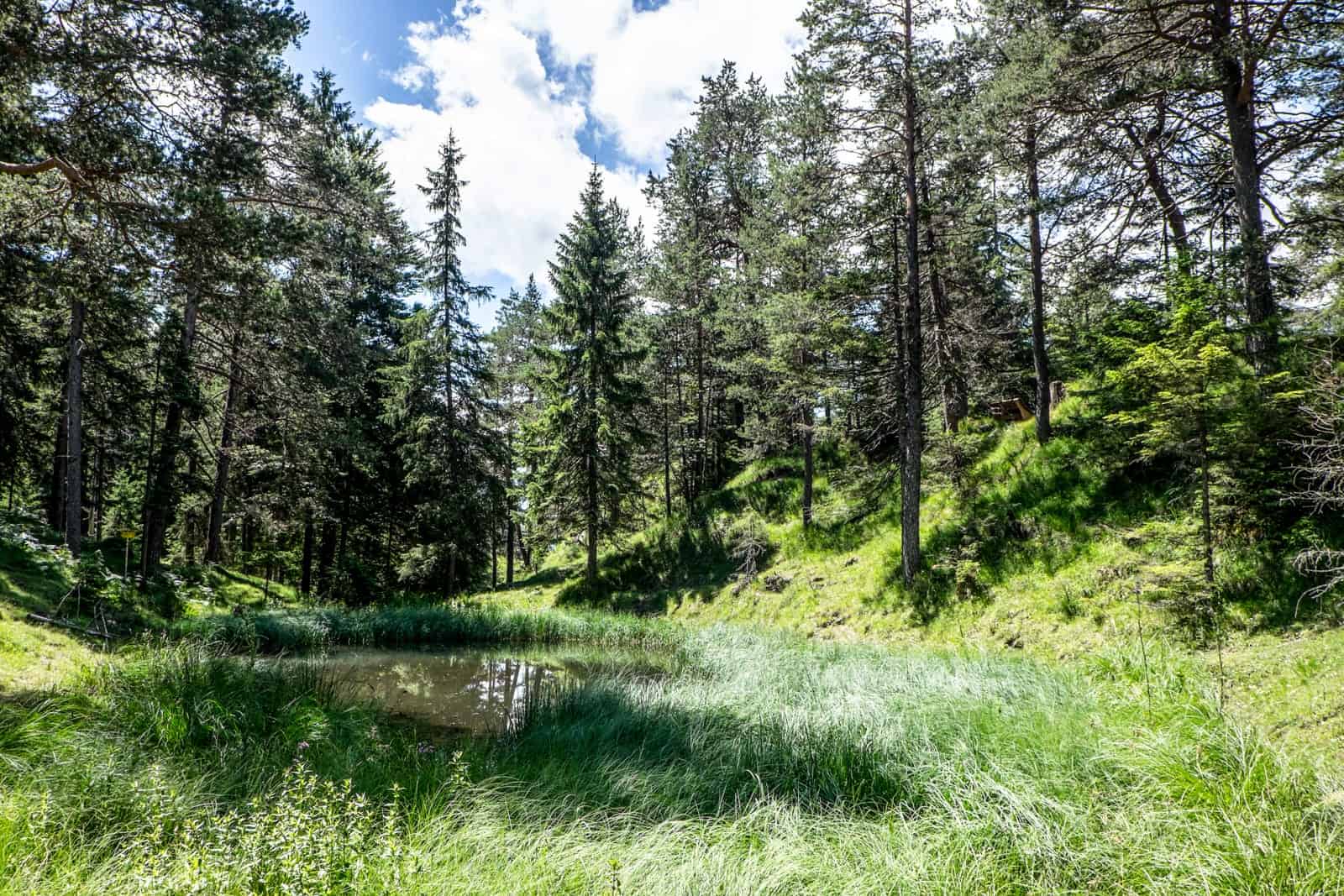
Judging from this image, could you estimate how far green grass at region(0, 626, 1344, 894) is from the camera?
3.10 meters

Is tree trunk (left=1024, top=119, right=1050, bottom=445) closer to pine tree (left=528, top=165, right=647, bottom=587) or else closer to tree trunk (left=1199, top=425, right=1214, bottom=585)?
tree trunk (left=1199, top=425, right=1214, bottom=585)

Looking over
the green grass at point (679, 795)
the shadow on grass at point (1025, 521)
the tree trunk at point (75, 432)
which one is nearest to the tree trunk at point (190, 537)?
the tree trunk at point (75, 432)

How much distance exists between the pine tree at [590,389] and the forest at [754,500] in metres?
0.16

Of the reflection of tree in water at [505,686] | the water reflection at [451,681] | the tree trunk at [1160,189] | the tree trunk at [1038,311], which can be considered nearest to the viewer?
the water reflection at [451,681]

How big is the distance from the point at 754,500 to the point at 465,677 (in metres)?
11.8

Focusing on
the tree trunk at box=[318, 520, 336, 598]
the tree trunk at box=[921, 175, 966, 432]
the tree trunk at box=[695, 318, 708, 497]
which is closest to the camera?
the tree trunk at box=[921, 175, 966, 432]

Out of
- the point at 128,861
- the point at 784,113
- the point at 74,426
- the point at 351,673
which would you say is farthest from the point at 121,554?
the point at 784,113

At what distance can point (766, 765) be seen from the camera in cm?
534

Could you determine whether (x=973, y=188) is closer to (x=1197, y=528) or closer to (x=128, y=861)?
(x=1197, y=528)

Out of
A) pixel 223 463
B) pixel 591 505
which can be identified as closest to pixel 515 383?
pixel 591 505

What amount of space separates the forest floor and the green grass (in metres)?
0.03

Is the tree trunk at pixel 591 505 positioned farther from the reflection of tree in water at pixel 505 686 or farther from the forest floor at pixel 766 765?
the forest floor at pixel 766 765

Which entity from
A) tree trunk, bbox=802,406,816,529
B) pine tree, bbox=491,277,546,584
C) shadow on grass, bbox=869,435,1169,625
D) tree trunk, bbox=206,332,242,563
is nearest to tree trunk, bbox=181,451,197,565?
tree trunk, bbox=206,332,242,563

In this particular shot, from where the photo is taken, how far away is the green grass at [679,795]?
3.10 metres
